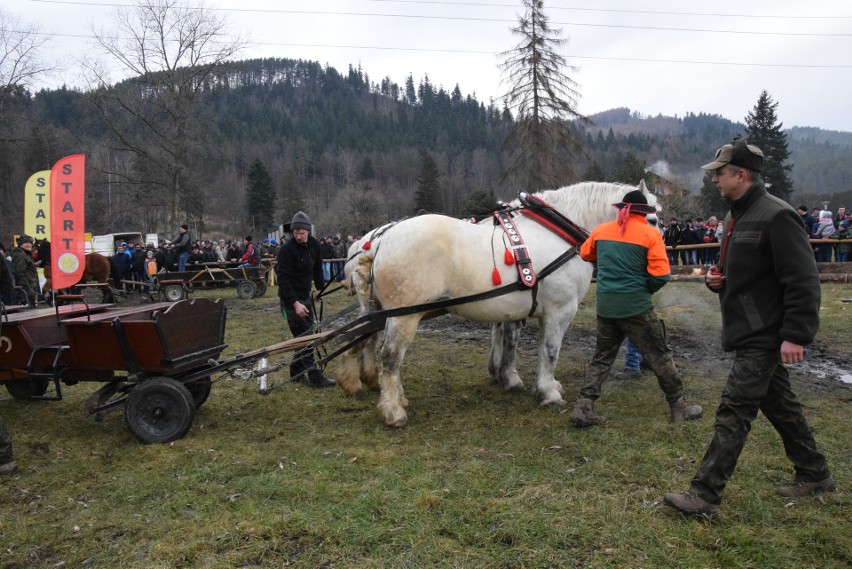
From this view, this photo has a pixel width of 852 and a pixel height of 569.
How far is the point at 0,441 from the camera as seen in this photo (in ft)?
13.8

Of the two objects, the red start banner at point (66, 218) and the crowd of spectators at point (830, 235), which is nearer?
the red start banner at point (66, 218)

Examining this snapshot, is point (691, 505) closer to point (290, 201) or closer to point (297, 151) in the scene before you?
point (290, 201)

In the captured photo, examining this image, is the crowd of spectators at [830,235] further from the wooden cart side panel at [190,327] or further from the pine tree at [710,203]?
the pine tree at [710,203]

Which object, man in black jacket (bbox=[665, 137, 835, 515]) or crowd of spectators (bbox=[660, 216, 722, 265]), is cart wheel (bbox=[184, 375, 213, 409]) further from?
crowd of spectators (bbox=[660, 216, 722, 265])

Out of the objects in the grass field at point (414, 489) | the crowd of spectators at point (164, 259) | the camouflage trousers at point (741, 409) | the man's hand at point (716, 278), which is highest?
the crowd of spectators at point (164, 259)

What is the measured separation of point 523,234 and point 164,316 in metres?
3.39

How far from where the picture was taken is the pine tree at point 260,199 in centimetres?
6125

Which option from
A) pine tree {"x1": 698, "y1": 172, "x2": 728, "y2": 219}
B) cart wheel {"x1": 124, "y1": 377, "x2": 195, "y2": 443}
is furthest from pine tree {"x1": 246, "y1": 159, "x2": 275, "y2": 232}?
cart wheel {"x1": 124, "y1": 377, "x2": 195, "y2": 443}

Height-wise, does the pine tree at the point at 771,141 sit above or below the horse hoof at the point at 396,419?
above

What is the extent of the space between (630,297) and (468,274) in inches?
56.5

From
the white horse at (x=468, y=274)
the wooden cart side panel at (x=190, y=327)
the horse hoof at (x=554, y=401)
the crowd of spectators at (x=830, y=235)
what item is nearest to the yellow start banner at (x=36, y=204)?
the wooden cart side panel at (x=190, y=327)

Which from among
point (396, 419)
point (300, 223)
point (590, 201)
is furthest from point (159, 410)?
point (590, 201)

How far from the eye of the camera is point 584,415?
466cm

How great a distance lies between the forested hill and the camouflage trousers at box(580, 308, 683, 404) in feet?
59.4
